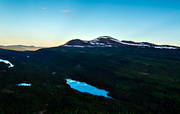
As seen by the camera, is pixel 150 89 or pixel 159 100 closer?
pixel 159 100

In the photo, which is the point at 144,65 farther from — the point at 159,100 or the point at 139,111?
the point at 139,111

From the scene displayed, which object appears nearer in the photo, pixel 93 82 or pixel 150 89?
pixel 150 89

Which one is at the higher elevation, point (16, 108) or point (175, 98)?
point (16, 108)

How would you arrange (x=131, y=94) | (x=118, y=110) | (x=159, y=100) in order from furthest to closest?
(x=131, y=94), (x=159, y=100), (x=118, y=110)

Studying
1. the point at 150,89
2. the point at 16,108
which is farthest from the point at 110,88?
the point at 16,108

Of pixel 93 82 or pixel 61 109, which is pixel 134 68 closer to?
pixel 93 82

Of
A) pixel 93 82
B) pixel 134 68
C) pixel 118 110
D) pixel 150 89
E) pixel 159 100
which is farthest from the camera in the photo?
pixel 134 68

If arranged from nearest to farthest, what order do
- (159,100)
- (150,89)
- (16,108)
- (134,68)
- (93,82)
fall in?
(16,108)
(159,100)
(150,89)
(93,82)
(134,68)

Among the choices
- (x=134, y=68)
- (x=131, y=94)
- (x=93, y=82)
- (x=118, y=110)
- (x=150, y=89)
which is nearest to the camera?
(x=118, y=110)

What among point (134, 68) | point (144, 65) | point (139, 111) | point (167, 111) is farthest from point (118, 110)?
point (144, 65)
